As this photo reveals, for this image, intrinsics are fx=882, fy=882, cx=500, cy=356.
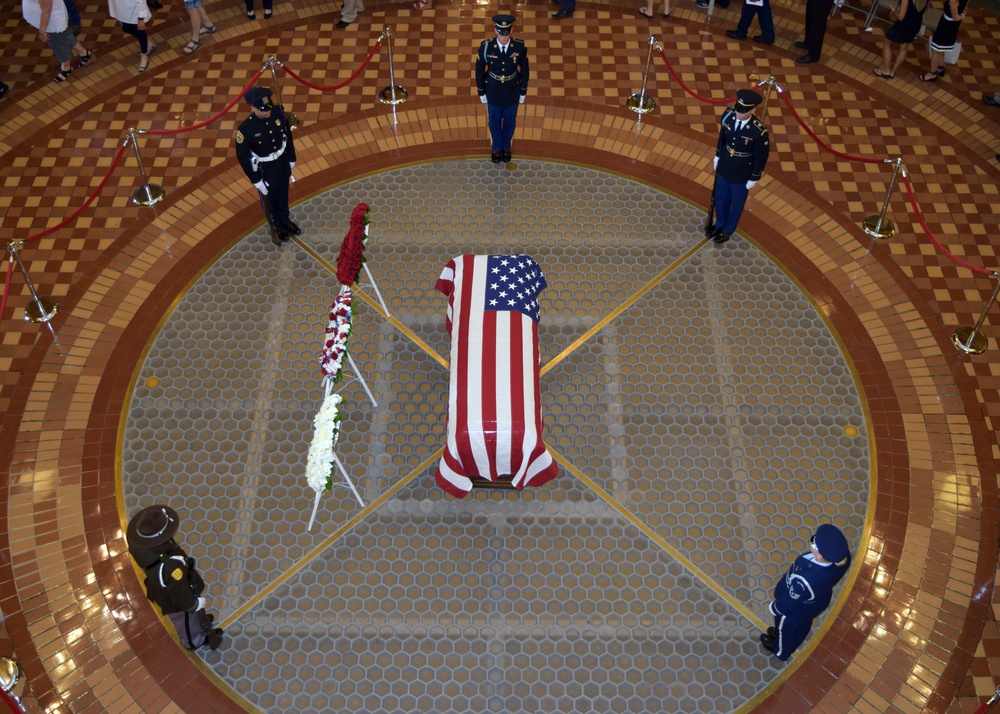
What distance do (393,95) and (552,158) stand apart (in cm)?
205

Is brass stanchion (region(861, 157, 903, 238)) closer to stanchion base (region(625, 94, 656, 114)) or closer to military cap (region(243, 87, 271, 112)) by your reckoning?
stanchion base (region(625, 94, 656, 114))

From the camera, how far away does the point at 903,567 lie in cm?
691

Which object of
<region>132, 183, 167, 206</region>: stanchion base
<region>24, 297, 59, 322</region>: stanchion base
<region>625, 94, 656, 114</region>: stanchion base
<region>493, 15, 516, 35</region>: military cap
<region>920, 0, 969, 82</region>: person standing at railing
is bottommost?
<region>24, 297, 59, 322</region>: stanchion base

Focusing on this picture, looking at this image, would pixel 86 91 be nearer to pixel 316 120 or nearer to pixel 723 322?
pixel 316 120

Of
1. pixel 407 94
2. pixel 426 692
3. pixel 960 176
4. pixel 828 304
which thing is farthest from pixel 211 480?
Result: pixel 960 176

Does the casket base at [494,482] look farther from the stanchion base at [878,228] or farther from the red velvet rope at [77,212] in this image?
the stanchion base at [878,228]

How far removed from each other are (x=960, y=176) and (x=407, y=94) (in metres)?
6.25

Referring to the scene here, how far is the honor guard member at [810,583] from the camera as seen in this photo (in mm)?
5719

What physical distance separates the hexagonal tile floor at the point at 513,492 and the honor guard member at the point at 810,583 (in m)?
0.56

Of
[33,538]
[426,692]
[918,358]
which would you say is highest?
[918,358]

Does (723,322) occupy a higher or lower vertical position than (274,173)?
lower

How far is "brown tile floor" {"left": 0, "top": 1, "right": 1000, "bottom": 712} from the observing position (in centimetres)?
657

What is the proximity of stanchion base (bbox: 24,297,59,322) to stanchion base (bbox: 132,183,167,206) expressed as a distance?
1462 mm

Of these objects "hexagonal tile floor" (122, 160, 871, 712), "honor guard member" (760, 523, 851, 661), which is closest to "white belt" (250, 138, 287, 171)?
"hexagonal tile floor" (122, 160, 871, 712)
